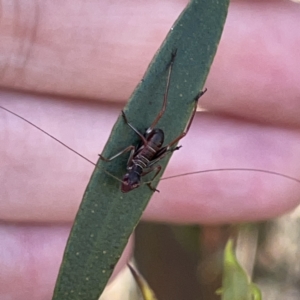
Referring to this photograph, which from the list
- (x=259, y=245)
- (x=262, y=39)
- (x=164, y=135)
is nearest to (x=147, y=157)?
(x=164, y=135)

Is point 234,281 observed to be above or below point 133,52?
below

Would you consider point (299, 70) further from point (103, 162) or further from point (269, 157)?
point (103, 162)

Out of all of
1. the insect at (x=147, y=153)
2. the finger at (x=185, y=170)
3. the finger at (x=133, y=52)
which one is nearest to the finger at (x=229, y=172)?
the finger at (x=185, y=170)

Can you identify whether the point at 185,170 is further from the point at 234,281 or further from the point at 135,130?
the point at 135,130

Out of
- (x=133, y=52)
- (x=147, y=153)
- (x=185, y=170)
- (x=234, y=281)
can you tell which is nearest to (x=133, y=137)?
(x=147, y=153)

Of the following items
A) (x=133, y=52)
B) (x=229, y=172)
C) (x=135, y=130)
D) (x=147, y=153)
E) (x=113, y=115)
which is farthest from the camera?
(x=229, y=172)

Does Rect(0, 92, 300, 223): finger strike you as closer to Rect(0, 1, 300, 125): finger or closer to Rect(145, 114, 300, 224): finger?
Rect(145, 114, 300, 224): finger

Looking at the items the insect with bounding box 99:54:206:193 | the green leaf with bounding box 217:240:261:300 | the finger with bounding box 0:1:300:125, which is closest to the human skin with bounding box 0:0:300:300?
the finger with bounding box 0:1:300:125

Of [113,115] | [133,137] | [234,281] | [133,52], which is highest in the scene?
[133,52]
